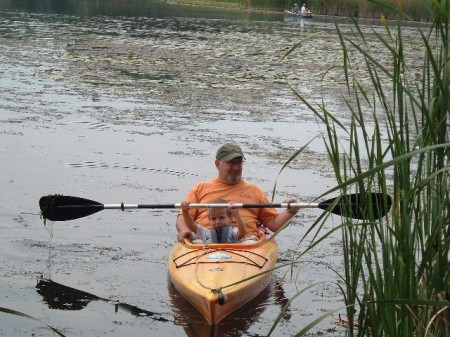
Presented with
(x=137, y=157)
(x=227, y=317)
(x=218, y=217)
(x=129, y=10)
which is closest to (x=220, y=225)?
(x=218, y=217)

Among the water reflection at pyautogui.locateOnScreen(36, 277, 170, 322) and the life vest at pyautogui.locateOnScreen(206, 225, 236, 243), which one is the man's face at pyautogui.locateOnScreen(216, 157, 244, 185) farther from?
the water reflection at pyautogui.locateOnScreen(36, 277, 170, 322)

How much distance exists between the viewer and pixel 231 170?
27.3 feet

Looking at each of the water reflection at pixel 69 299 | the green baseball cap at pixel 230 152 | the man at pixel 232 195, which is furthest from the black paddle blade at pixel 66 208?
the green baseball cap at pixel 230 152

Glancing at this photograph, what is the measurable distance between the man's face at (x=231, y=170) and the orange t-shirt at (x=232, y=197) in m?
0.04

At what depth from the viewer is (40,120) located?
15.6 metres

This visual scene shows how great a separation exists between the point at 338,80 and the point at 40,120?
9.04 metres

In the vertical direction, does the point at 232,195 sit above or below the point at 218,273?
above

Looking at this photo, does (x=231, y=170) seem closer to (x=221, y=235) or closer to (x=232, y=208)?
(x=232, y=208)

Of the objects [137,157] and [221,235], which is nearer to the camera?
[221,235]

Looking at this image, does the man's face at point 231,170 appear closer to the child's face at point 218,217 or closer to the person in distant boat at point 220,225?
the person in distant boat at point 220,225

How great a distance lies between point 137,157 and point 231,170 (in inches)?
206

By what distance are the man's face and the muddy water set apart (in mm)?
888

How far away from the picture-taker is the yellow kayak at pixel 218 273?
695 centimetres

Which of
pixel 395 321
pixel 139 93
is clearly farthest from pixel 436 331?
pixel 139 93
